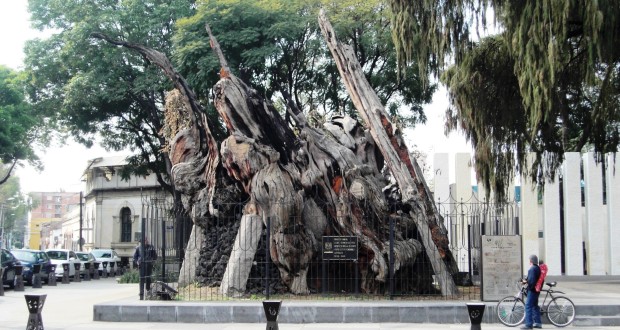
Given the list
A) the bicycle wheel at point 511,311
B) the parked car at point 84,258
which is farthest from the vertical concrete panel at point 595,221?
the parked car at point 84,258

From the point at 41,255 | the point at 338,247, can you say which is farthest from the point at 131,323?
the point at 41,255

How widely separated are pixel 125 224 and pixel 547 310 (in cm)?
5301

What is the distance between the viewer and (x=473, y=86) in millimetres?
20703

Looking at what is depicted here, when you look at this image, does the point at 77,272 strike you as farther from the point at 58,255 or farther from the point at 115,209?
the point at 115,209

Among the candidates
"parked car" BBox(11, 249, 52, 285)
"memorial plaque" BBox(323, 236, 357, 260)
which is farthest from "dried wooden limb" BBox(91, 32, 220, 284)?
"parked car" BBox(11, 249, 52, 285)

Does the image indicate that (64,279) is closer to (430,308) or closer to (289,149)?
(289,149)

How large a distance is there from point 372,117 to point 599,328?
24.6 ft

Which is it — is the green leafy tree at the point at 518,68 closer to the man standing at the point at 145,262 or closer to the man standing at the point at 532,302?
the man standing at the point at 532,302

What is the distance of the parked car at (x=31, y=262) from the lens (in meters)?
27.5

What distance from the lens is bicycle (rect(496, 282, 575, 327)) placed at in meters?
13.9

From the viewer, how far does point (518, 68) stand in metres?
17.3

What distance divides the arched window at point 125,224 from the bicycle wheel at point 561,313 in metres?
52.3

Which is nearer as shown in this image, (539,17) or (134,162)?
(539,17)

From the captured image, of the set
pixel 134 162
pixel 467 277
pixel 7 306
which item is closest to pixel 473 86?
pixel 467 277
